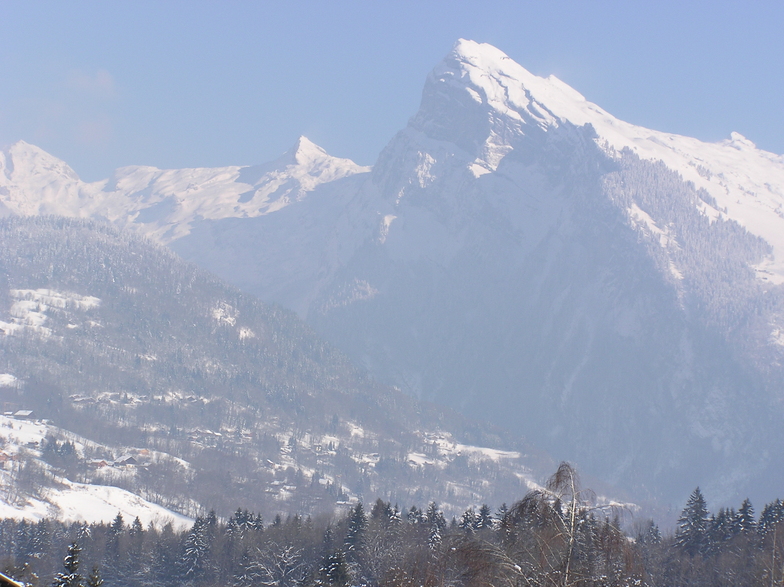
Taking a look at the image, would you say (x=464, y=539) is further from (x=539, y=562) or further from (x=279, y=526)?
(x=279, y=526)

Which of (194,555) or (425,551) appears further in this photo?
(194,555)

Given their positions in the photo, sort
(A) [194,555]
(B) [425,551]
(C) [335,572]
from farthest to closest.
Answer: (A) [194,555] < (C) [335,572] < (B) [425,551]

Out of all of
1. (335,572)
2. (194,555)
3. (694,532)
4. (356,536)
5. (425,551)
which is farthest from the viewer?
(194,555)

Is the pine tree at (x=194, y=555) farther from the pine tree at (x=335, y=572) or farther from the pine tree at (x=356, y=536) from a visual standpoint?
the pine tree at (x=335, y=572)

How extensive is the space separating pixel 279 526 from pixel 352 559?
2964 cm

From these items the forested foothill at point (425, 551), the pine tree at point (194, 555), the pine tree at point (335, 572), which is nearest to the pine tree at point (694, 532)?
the forested foothill at point (425, 551)

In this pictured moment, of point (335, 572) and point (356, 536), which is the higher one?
point (356, 536)

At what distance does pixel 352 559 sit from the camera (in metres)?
99.3

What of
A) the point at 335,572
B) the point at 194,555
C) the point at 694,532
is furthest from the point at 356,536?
the point at 694,532

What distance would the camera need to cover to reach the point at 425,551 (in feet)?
247

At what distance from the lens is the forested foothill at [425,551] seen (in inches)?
1396

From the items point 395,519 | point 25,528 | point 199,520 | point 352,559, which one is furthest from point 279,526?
point 25,528

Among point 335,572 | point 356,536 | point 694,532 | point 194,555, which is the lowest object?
point 335,572

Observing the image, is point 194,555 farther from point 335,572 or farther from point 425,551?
point 425,551
